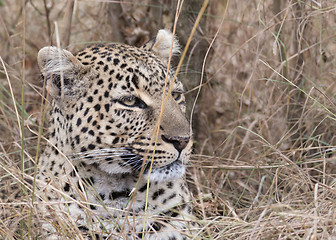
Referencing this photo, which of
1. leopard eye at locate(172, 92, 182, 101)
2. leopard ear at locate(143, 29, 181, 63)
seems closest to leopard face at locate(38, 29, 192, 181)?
leopard eye at locate(172, 92, 182, 101)

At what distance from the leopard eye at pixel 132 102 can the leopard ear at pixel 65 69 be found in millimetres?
329

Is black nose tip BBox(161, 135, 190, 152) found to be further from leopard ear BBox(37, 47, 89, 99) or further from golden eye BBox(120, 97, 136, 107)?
leopard ear BBox(37, 47, 89, 99)

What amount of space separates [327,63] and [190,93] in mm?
1500

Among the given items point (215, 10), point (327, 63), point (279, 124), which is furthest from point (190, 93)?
point (215, 10)

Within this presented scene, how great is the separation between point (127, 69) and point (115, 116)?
37 centimetres

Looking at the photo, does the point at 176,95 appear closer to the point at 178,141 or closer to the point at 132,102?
the point at 132,102

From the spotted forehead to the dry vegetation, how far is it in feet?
1.29

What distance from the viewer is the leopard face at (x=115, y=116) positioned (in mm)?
3826

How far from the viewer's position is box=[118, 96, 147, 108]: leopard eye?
13.0 feet

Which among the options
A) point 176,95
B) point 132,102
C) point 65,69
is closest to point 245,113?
point 176,95

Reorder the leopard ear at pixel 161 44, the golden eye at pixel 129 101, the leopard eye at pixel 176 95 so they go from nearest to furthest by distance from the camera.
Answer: the golden eye at pixel 129 101 < the leopard eye at pixel 176 95 < the leopard ear at pixel 161 44

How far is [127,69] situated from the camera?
13.1ft

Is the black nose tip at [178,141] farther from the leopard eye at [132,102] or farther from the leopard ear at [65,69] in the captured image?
the leopard ear at [65,69]

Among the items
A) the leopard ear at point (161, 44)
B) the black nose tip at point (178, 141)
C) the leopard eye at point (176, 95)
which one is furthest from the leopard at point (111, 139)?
the leopard ear at point (161, 44)
